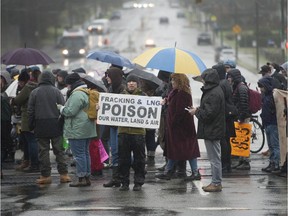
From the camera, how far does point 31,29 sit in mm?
99562

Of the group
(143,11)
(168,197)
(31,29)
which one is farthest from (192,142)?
(143,11)

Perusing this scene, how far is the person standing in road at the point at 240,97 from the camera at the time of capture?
1614cm

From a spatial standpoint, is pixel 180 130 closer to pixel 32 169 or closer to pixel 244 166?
pixel 244 166

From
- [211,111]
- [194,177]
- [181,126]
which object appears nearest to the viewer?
[211,111]

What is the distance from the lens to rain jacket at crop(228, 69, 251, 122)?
16125mm

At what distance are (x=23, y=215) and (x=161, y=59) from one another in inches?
149

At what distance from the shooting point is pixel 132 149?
14031 millimetres

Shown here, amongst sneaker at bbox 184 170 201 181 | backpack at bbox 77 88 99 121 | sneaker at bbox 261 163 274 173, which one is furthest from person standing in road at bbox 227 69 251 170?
backpack at bbox 77 88 99 121

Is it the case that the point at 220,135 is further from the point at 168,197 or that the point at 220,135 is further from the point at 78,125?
the point at 78,125

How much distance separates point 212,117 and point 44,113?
2.60 meters

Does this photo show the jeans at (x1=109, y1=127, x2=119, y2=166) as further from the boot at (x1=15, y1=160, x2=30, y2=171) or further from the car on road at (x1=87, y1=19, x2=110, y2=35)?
the car on road at (x1=87, y1=19, x2=110, y2=35)

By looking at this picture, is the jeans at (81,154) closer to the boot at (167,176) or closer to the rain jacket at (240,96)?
the boot at (167,176)

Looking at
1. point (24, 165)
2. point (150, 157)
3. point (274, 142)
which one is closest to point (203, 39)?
point (150, 157)

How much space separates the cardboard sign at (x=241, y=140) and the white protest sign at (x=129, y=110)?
2.88 meters
